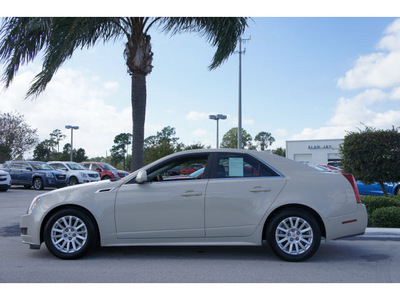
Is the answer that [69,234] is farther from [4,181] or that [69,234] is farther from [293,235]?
[4,181]

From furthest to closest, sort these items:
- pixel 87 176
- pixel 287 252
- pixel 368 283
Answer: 1. pixel 87 176
2. pixel 287 252
3. pixel 368 283

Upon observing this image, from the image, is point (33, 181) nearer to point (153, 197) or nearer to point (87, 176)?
point (87, 176)

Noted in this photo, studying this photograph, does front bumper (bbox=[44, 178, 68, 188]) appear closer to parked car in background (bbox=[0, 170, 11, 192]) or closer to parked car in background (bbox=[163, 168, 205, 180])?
parked car in background (bbox=[0, 170, 11, 192])

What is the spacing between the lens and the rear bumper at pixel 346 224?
524 centimetres

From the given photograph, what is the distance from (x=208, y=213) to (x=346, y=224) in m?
1.93

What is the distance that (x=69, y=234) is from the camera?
5.36 metres

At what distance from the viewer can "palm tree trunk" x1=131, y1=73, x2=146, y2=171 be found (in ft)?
31.0

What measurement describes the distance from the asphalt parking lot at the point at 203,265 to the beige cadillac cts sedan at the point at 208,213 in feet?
0.89

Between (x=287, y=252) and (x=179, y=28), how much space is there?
683 cm

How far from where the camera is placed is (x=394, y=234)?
6879mm

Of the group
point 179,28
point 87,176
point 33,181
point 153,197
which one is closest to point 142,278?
point 153,197

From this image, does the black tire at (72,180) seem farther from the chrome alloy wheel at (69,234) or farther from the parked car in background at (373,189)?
the chrome alloy wheel at (69,234)

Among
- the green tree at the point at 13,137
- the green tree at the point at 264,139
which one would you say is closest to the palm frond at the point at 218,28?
the green tree at the point at 13,137

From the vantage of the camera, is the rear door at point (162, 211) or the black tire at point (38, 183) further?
the black tire at point (38, 183)
